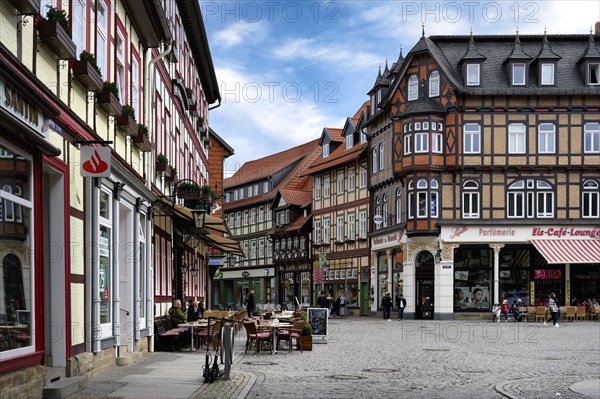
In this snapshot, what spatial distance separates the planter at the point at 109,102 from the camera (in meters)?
15.6

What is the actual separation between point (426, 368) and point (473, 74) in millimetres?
33994

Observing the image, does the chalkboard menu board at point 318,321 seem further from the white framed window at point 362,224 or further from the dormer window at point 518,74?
the white framed window at point 362,224

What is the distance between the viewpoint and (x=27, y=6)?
10352 mm

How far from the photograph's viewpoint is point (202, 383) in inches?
578

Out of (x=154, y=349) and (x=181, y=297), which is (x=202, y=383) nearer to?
(x=154, y=349)

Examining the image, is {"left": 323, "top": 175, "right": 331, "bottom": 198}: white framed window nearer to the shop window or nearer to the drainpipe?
the shop window

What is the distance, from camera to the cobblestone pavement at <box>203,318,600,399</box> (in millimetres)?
14211

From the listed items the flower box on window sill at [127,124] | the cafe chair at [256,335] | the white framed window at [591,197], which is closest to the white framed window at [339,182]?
the white framed window at [591,197]

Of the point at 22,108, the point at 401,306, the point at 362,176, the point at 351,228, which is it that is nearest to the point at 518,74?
the point at 362,176

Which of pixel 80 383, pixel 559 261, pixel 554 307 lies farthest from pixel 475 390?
pixel 559 261

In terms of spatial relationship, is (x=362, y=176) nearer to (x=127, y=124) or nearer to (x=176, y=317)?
(x=176, y=317)

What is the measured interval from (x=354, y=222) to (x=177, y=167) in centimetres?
3180

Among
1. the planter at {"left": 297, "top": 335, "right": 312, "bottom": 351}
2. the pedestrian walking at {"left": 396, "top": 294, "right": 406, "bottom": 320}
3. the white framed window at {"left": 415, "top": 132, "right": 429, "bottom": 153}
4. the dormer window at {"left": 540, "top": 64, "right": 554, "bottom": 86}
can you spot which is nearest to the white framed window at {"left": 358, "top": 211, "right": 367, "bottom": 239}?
the pedestrian walking at {"left": 396, "top": 294, "right": 406, "bottom": 320}

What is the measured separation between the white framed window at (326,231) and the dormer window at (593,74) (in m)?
22.9
